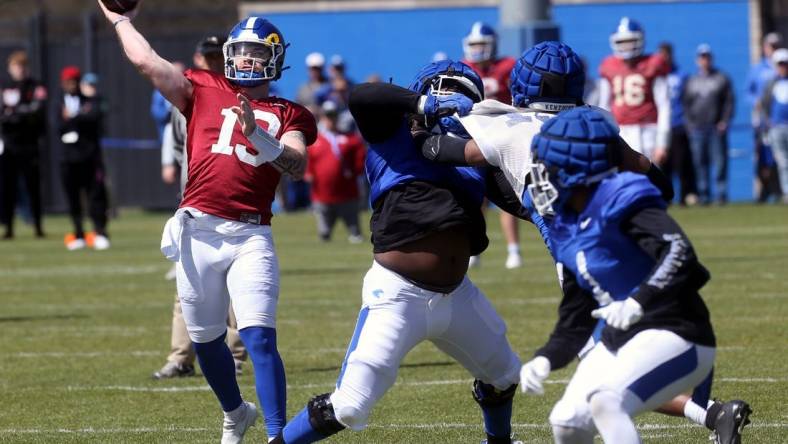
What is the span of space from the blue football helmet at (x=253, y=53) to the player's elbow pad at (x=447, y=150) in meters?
1.16

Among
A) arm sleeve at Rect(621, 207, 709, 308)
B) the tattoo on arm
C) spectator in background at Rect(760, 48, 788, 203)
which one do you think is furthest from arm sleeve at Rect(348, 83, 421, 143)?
spectator in background at Rect(760, 48, 788, 203)

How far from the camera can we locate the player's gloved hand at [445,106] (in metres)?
5.95

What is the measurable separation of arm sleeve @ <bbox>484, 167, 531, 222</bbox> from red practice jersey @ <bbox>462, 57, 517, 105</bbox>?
696cm

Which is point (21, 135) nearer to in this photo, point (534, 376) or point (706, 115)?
point (706, 115)

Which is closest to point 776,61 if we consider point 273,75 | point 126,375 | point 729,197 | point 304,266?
point 729,197

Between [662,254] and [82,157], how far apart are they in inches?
568

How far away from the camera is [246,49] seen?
267 inches

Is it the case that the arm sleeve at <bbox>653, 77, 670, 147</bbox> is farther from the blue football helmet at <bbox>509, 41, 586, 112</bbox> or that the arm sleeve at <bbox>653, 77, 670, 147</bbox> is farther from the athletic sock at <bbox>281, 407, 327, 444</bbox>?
the athletic sock at <bbox>281, 407, 327, 444</bbox>

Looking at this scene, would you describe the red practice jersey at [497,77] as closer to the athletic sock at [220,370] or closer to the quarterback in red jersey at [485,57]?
the quarterback in red jersey at [485,57]

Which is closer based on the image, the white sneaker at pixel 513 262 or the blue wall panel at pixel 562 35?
the white sneaker at pixel 513 262

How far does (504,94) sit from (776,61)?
846cm

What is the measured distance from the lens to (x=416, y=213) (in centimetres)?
604

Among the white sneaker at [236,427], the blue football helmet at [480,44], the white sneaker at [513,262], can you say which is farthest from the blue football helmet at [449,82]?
the white sneaker at [513,262]

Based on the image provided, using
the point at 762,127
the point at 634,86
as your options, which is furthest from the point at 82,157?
the point at 762,127
